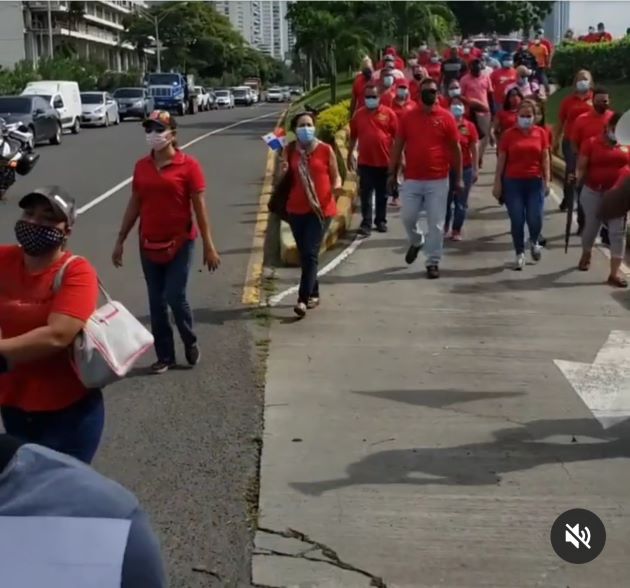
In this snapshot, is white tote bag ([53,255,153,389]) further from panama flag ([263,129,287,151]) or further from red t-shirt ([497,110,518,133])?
red t-shirt ([497,110,518,133])

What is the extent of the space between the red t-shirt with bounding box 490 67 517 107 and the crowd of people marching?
2002 mm

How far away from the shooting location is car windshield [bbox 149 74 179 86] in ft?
170

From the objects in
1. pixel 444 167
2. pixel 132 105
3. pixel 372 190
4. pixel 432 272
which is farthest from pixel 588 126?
pixel 132 105

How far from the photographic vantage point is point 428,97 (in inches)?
418

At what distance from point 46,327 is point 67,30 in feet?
331

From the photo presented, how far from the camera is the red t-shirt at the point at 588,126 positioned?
455 inches

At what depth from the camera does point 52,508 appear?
204 centimetres

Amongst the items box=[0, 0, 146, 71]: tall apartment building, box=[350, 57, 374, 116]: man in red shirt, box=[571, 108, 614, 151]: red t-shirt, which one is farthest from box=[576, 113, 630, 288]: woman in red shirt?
box=[0, 0, 146, 71]: tall apartment building

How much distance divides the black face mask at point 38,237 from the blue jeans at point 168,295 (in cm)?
352

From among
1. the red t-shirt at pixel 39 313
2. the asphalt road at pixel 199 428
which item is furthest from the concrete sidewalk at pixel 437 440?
the red t-shirt at pixel 39 313

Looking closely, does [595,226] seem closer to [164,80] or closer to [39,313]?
[39,313]

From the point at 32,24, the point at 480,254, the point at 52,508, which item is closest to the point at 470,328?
the point at 480,254

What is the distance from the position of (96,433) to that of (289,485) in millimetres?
1594

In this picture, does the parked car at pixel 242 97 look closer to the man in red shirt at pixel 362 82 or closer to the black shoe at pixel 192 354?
the man in red shirt at pixel 362 82
